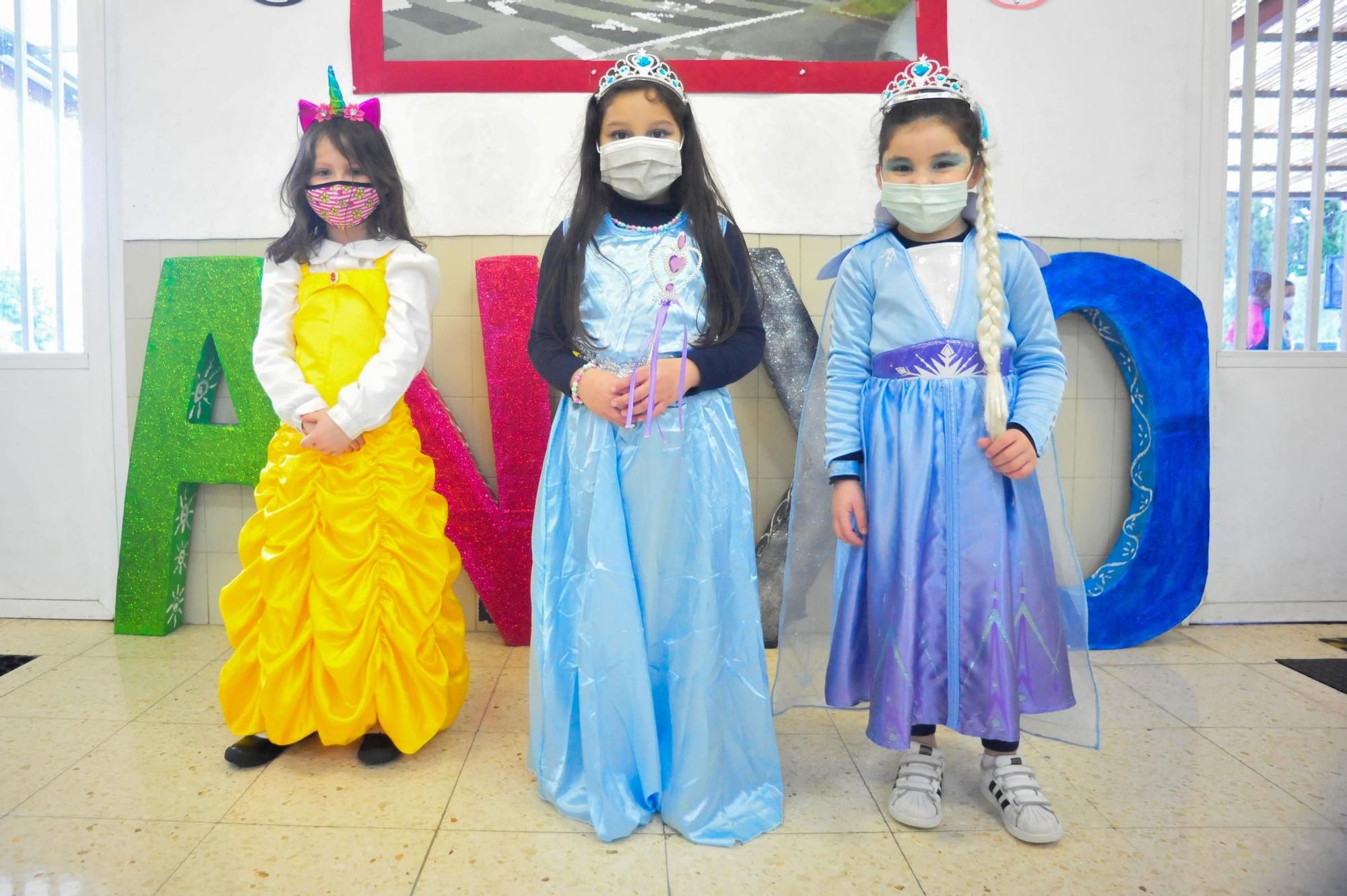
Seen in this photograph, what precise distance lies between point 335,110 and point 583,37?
3.18 feet

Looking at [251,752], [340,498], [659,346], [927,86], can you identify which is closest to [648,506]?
[659,346]

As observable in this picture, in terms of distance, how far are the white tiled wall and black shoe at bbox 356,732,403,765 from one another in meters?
0.83

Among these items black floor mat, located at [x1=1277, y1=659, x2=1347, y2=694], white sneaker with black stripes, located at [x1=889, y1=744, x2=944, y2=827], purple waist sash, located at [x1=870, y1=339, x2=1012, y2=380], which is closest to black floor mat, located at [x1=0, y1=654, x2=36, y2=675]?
white sneaker with black stripes, located at [x1=889, y1=744, x2=944, y2=827]

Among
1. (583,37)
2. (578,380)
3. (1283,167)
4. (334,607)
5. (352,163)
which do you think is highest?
(583,37)

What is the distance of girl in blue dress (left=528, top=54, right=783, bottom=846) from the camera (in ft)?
4.87

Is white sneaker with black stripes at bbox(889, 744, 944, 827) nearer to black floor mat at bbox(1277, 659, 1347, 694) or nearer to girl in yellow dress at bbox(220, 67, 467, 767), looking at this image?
girl in yellow dress at bbox(220, 67, 467, 767)

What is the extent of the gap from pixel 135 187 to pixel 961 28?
2.63m

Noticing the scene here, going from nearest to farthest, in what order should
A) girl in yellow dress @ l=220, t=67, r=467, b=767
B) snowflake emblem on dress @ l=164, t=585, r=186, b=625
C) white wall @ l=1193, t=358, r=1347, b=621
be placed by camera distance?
girl in yellow dress @ l=220, t=67, r=467, b=767
snowflake emblem on dress @ l=164, t=585, r=186, b=625
white wall @ l=1193, t=358, r=1347, b=621

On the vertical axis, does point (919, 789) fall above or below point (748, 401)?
below

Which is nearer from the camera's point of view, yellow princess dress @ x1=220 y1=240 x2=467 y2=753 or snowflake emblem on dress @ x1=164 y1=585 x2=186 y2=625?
yellow princess dress @ x1=220 y1=240 x2=467 y2=753

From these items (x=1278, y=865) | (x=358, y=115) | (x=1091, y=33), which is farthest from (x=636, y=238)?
(x=1091, y=33)

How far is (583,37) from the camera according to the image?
8.12ft

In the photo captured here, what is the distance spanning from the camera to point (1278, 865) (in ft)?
4.63

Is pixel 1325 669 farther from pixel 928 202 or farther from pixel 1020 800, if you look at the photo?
pixel 928 202
